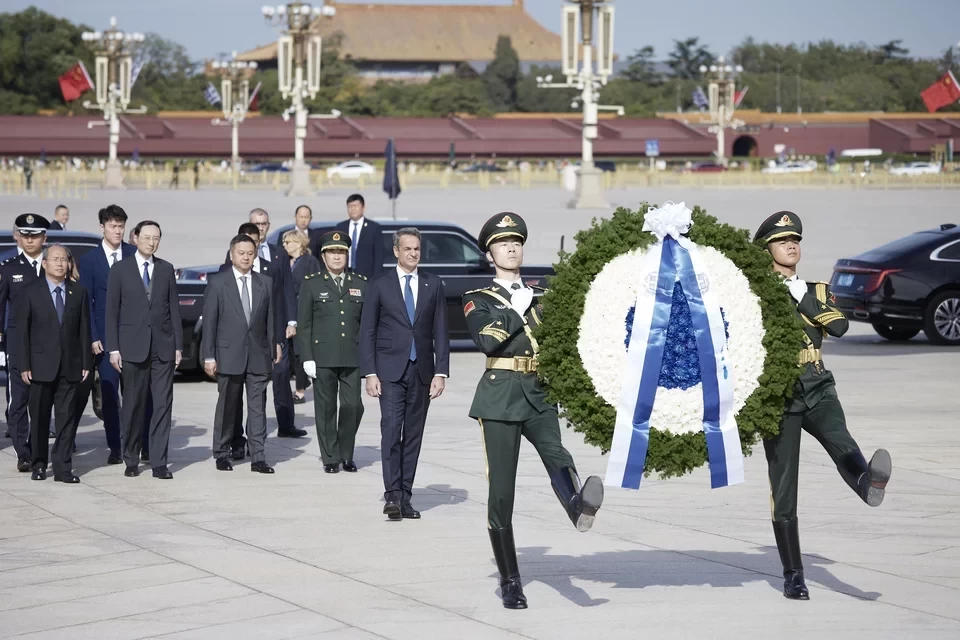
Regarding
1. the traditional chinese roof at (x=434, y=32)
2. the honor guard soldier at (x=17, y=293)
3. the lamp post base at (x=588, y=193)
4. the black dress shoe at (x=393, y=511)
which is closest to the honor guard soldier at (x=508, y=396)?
the black dress shoe at (x=393, y=511)

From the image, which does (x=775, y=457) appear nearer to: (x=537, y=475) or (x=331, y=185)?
(x=537, y=475)

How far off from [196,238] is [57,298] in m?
23.9

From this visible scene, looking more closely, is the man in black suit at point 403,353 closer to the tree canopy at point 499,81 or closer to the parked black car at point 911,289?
the parked black car at point 911,289

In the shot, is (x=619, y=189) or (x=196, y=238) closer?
(x=196, y=238)

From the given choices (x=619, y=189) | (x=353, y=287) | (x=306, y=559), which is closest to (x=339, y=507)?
(x=306, y=559)

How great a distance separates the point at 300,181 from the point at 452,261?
1678 inches

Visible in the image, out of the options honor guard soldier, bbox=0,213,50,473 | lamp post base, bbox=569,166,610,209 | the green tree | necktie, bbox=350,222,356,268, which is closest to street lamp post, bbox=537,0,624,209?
lamp post base, bbox=569,166,610,209

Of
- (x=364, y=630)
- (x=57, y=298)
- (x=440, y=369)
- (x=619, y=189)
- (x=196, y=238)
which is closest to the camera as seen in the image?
(x=364, y=630)

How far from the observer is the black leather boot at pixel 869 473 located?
21.7 ft

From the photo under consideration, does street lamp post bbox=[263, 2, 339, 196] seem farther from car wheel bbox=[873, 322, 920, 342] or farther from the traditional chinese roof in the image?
the traditional chinese roof

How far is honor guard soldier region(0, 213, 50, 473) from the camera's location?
35.8 ft

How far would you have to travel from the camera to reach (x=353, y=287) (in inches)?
433

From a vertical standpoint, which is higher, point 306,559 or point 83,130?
point 83,130

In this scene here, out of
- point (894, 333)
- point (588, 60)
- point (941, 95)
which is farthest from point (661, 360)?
point (941, 95)
